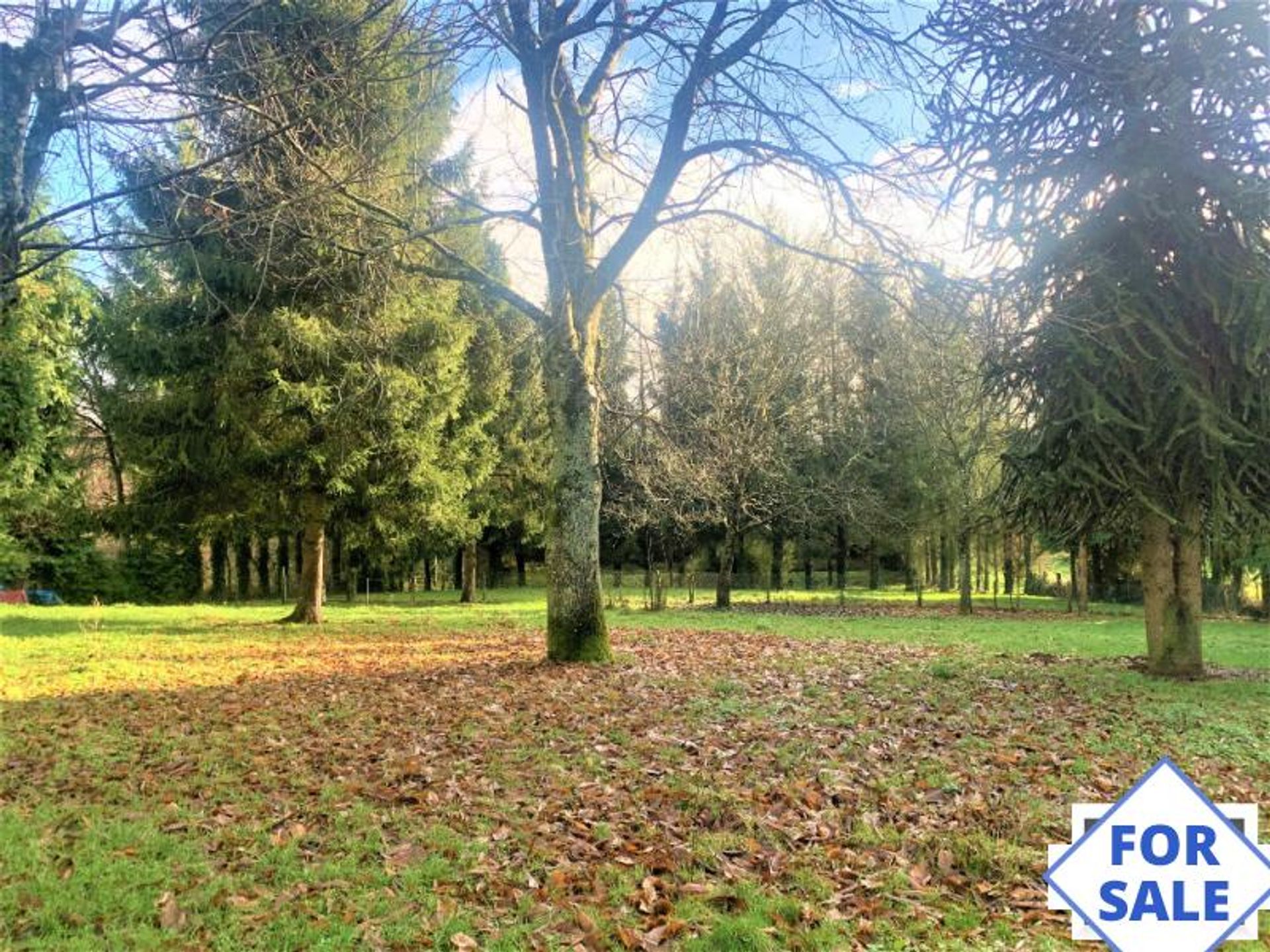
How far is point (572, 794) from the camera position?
16.8ft

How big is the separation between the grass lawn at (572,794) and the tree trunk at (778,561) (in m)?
27.6

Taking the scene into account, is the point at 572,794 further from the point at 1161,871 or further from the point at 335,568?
the point at 335,568

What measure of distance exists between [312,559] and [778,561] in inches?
1103

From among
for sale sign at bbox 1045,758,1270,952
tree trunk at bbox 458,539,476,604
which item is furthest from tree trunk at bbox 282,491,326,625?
for sale sign at bbox 1045,758,1270,952

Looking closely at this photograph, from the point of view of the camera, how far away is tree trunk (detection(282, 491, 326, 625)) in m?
17.2

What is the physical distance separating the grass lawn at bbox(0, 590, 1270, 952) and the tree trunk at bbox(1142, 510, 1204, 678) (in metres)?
0.60

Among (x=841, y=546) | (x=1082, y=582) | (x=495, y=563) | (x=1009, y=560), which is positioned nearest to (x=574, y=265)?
(x=1082, y=582)

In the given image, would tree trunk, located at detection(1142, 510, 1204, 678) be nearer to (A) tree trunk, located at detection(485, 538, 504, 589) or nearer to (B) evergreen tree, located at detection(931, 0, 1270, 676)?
(B) evergreen tree, located at detection(931, 0, 1270, 676)

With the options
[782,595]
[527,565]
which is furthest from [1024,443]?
[527,565]

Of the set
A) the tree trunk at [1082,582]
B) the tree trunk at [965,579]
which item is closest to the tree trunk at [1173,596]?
the tree trunk at [965,579]

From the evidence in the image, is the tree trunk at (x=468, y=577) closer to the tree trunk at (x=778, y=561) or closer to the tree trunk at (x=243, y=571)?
the tree trunk at (x=243, y=571)

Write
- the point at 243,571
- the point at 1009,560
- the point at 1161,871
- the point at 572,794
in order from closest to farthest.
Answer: the point at 1161,871, the point at 572,794, the point at 1009,560, the point at 243,571

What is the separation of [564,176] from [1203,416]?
8.02m

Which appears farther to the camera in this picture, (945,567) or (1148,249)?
(945,567)
